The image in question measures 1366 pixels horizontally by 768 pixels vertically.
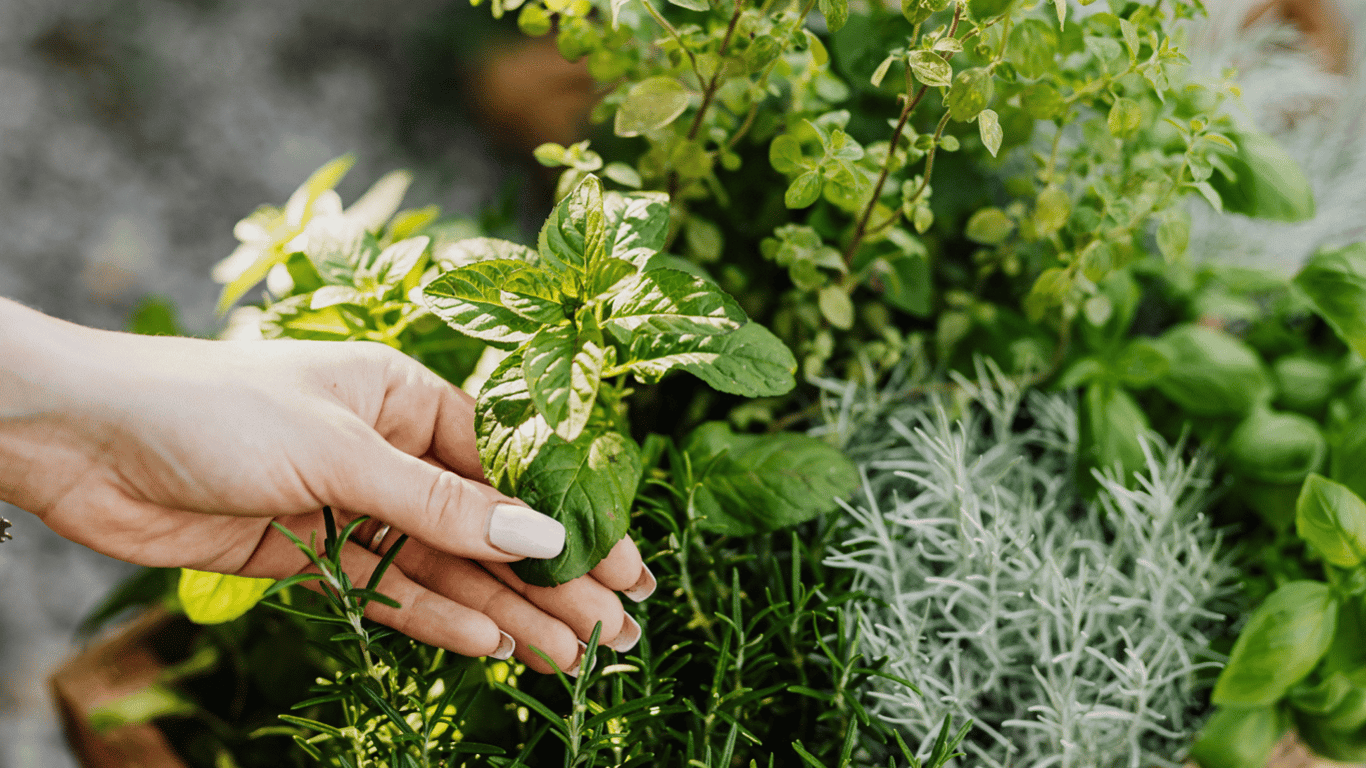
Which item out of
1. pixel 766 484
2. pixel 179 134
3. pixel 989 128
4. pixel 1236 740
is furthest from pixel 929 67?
pixel 179 134

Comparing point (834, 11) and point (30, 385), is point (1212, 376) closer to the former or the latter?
point (834, 11)

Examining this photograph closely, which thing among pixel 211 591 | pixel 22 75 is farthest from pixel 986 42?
pixel 22 75

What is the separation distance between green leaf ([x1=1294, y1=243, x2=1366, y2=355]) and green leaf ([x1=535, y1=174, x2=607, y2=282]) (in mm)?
569

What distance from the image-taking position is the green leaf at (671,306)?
17.5 inches

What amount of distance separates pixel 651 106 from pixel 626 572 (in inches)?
13.0

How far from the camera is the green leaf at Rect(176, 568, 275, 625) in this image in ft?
1.87

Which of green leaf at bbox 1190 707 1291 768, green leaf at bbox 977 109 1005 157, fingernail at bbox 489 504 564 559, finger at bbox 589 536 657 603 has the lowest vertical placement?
green leaf at bbox 1190 707 1291 768

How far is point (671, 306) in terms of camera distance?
1.52ft

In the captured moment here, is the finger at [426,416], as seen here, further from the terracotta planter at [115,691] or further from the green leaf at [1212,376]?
the green leaf at [1212,376]

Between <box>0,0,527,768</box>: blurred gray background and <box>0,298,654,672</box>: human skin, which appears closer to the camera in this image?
<box>0,298,654,672</box>: human skin

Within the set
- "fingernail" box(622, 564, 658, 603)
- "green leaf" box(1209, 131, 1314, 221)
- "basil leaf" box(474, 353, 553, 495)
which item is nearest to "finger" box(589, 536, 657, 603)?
"fingernail" box(622, 564, 658, 603)

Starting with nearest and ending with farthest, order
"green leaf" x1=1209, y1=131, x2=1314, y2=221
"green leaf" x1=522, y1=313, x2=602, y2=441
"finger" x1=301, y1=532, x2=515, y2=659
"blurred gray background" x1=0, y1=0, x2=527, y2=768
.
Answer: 1. "green leaf" x1=522, y1=313, x2=602, y2=441
2. "finger" x1=301, y1=532, x2=515, y2=659
3. "green leaf" x1=1209, y1=131, x2=1314, y2=221
4. "blurred gray background" x1=0, y1=0, x2=527, y2=768

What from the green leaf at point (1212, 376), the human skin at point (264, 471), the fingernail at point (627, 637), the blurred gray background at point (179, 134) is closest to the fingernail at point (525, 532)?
the human skin at point (264, 471)

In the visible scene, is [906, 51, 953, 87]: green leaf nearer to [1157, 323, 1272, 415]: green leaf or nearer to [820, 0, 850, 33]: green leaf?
[820, 0, 850, 33]: green leaf
